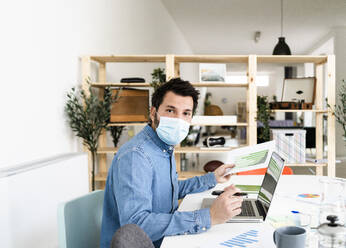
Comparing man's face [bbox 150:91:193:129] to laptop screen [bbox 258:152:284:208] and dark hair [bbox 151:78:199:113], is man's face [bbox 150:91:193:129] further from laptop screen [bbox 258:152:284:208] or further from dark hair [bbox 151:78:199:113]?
laptop screen [bbox 258:152:284:208]

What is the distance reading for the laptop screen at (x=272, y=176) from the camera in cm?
137

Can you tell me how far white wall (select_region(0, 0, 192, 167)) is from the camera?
1.87m

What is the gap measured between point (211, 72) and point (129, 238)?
2923mm

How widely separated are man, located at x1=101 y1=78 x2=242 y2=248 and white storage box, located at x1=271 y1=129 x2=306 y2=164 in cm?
202

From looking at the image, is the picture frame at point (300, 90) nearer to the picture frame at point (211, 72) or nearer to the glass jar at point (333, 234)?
the picture frame at point (211, 72)

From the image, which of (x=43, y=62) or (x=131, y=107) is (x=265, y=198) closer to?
(x=43, y=62)

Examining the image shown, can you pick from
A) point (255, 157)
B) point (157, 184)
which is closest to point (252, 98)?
point (255, 157)

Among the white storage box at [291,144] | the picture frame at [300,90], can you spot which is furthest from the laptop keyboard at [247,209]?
the picture frame at [300,90]

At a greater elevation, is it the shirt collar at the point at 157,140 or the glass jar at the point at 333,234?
the shirt collar at the point at 157,140

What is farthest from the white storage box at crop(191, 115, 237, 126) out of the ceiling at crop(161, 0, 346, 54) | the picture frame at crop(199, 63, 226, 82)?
the ceiling at crop(161, 0, 346, 54)

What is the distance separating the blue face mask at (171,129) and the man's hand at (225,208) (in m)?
0.40

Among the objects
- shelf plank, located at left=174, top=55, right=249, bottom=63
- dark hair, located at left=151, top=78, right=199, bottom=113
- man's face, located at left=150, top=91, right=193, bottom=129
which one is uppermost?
shelf plank, located at left=174, top=55, right=249, bottom=63

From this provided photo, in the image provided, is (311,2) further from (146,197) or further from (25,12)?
(146,197)

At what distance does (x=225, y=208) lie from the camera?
1.18 meters
